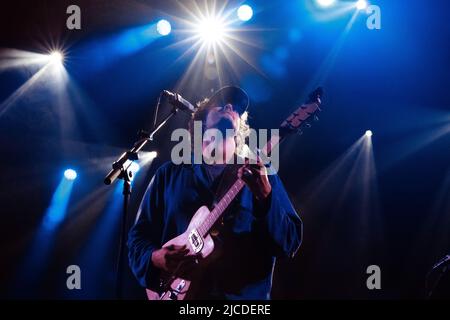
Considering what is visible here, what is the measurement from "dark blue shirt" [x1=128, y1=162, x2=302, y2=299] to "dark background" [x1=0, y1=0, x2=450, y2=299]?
1.00 meters

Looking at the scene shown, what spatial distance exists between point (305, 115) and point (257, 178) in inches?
21.0

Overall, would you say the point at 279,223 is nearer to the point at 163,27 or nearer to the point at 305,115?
the point at 305,115

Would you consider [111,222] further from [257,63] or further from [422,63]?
[422,63]

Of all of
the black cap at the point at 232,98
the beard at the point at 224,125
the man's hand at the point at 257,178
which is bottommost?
the man's hand at the point at 257,178

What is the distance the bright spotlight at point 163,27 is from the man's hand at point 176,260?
2.15 m

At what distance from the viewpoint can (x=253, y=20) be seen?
3.65 meters

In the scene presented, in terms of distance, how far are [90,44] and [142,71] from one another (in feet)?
1.75

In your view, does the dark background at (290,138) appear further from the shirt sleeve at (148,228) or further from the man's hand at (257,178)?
the man's hand at (257,178)

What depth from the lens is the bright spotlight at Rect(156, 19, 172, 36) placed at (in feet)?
12.2

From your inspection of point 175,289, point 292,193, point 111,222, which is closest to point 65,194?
point 111,222

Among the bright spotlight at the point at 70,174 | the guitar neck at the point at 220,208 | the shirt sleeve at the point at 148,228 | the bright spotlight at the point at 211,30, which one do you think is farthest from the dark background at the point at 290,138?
the guitar neck at the point at 220,208

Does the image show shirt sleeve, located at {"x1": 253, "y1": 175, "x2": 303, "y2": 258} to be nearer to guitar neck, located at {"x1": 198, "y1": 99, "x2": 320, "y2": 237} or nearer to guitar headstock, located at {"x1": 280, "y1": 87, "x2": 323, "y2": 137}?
guitar neck, located at {"x1": 198, "y1": 99, "x2": 320, "y2": 237}

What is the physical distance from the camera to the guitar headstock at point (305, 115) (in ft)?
8.08

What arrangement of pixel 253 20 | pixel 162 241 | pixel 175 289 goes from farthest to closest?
pixel 253 20, pixel 162 241, pixel 175 289
